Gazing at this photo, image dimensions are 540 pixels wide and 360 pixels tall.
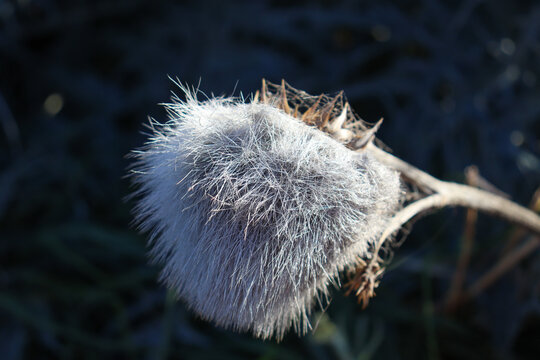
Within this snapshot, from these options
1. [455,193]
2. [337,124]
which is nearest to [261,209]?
[337,124]

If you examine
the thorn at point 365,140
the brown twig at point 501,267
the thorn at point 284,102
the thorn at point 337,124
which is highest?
the brown twig at point 501,267

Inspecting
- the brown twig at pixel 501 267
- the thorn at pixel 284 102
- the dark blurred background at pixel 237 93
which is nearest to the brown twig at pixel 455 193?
the thorn at pixel 284 102

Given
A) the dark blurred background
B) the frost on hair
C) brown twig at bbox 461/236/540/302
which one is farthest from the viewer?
the dark blurred background

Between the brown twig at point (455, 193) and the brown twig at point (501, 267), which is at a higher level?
the brown twig at point (501, 267)

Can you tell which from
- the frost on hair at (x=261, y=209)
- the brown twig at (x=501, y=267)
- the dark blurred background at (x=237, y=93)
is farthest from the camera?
the dark blurred background at (x=237, y=93)

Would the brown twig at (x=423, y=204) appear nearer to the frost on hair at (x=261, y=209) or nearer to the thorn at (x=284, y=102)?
the frost on hair at (x=261, y=209)

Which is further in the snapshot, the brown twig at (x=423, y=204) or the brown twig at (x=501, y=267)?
the brown twig at (x=501, y=267)

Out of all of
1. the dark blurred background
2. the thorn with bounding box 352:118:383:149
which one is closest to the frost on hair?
the thorn with bounding box 352:118:383:149

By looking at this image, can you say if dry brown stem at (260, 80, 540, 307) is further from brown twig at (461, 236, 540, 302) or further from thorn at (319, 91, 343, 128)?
brown twig at (461, 236, 540, 302)
